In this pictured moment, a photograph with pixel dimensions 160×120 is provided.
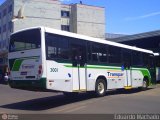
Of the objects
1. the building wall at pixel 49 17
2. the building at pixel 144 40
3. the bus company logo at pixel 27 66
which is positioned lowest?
the bus company logo at pixel 27 66

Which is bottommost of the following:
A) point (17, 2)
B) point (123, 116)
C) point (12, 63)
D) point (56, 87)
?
point (123, 116)

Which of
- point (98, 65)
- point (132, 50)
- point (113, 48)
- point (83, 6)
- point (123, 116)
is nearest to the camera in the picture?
point (123, 116)

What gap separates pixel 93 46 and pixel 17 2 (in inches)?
Result: 1986

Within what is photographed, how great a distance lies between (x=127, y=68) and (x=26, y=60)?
322 inches

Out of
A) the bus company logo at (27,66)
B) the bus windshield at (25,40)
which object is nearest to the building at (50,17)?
the bus windshield at (25,40)

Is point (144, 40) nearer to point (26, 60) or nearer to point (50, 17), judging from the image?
point (26, 60)

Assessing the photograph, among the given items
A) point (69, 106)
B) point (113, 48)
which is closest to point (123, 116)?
point (69, 106)

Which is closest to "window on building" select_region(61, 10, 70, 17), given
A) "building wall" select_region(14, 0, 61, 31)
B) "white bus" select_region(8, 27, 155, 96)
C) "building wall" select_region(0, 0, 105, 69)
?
"building wall" select_region(0, 0, 105, 69)

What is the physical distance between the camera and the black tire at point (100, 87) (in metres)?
17.8

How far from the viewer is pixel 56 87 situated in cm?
1455

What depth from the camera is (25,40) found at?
15.1 metres

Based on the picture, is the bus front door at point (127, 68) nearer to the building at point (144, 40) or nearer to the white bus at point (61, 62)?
the white bus at point (61, 62)

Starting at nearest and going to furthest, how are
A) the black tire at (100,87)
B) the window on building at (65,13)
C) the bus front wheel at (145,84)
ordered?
the black tire at (100,87)
the bus front wheel at (145,84)
the window on building at (65,13)

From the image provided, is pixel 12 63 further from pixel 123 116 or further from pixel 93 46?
pixel 123 116
